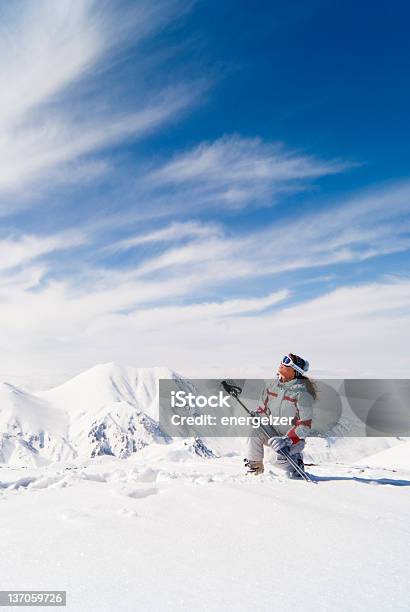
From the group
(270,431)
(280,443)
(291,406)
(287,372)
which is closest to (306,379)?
(287,372)

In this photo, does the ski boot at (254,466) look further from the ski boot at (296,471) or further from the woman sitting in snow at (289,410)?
the ski boot at (296,471)

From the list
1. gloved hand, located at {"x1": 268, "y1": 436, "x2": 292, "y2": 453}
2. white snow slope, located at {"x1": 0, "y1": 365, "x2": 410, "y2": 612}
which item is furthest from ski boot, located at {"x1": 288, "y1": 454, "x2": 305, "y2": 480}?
white snow slope, located at {"x1": 0, "y1": 365, "x2": 410, "y2": 612}

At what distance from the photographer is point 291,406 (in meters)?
8.33

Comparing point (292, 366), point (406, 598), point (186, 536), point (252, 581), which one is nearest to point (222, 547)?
point (186, 536)

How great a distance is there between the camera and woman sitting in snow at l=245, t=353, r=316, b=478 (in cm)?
795

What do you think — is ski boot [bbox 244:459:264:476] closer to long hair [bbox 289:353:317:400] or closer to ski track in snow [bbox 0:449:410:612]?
long hair [bbox 289:353:317:400]

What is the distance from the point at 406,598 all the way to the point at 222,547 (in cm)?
142

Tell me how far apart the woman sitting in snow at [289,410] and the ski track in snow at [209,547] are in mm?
1832

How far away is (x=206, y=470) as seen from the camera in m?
8.95

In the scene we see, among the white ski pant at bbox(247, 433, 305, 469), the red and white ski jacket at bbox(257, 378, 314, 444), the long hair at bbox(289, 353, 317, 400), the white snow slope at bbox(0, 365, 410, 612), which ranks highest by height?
the long hair at bbox(289, 353, 317, 400)

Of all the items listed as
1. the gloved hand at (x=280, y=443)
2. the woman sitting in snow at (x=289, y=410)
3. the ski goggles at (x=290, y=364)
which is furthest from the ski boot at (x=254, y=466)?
the ski goggles at (x=290, y=364)

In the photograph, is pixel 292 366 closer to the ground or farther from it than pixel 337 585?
farther from it

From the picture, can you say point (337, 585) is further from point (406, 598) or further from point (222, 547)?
point (222, 547)

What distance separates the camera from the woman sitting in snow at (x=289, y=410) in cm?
795
